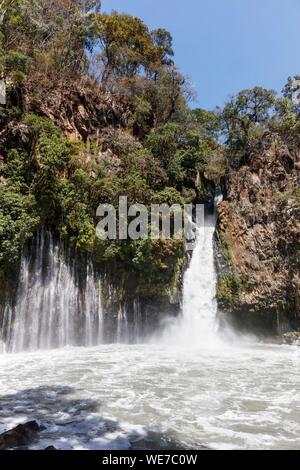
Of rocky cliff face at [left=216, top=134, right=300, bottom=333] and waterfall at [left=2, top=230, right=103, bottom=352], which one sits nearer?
waterfall at [left=2, top=230, right=103, bottom=352]

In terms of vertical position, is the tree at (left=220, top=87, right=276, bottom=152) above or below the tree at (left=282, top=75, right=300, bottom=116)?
below

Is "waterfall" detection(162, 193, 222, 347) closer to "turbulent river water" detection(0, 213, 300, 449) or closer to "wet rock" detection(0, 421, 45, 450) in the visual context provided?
"turbulent river water" detection(0, 213, 300, 449)

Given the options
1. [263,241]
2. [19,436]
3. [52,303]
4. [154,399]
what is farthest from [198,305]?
[19,436]

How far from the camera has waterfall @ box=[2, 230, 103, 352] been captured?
1622 cm

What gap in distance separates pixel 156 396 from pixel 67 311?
878cm

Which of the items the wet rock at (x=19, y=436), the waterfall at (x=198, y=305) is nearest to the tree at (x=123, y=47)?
the waterfall at (x=198, y=305)

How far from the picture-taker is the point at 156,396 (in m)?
9.37

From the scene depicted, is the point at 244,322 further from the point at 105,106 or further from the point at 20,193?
the point at 105,106

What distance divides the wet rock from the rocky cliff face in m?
14.1

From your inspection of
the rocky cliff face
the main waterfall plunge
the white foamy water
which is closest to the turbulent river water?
the white foamy water

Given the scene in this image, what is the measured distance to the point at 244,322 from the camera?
1959 centimetres

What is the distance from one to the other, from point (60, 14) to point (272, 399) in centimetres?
2763

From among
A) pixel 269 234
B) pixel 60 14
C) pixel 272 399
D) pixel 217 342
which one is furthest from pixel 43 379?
pixel 60 14

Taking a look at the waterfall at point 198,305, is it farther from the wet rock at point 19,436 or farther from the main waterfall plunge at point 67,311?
the wet rock at point 19,436
